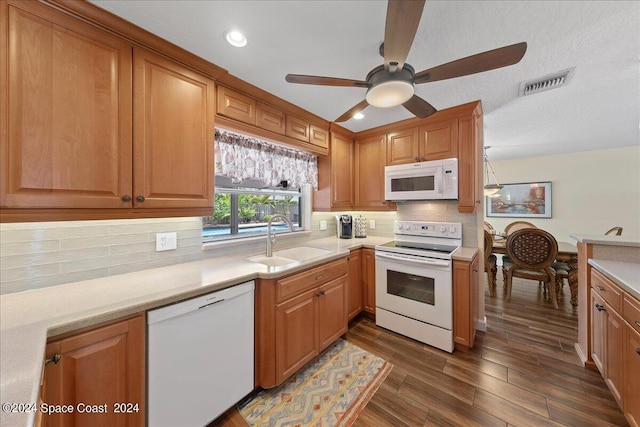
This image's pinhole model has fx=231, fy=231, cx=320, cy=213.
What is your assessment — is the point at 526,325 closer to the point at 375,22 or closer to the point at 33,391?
the point at 375,22

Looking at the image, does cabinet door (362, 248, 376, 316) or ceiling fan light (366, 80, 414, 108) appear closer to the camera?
ceiling fan light (366, 80, 414, 108)

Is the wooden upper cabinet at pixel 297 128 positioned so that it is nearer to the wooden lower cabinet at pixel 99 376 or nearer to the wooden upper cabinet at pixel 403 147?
the wooden upper cabinet at pixel 403 147

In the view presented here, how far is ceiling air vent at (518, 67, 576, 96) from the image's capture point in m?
1.77

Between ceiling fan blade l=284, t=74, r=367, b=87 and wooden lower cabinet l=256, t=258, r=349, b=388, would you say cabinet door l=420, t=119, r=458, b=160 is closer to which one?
ceiling fan blade l=284, t=74, r=367, b=87

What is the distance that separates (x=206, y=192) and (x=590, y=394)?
306 cm

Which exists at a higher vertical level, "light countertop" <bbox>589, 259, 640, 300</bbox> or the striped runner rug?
"light countertop" <bbox>589, 259, 640, 300</bbox>

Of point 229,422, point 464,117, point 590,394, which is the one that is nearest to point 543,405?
point 590,394

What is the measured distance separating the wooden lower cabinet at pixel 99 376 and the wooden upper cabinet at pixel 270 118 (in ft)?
5.35

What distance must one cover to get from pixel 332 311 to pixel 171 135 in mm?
1864

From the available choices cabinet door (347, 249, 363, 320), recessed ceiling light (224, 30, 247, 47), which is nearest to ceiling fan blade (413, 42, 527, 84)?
recessed ceiling light (224, 30, 247, 47)

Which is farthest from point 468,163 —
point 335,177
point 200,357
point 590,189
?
point 590,189

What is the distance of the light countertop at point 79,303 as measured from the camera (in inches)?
25.3

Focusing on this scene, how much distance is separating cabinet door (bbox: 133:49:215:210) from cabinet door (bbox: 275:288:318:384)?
0.98 meters

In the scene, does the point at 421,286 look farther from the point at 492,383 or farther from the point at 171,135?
the point at 171,135
